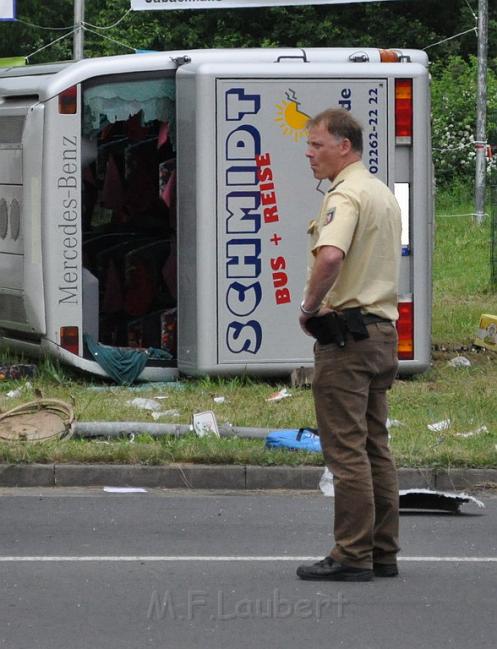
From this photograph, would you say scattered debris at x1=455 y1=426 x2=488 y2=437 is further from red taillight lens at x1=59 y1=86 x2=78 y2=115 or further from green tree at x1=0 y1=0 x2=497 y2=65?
green tree at x1=0 y1=0 x2=497 y2=65

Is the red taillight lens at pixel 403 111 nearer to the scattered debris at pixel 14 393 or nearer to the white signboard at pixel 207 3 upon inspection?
the scattered debris at pixel 14 393

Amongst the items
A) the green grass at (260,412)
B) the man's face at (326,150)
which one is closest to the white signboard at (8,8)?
the green grass at (260,412)

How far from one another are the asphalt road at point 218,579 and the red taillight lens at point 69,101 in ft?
13.0

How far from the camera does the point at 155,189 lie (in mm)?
13328

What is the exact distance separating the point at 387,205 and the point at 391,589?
162cm

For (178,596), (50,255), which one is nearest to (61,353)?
(50,255)

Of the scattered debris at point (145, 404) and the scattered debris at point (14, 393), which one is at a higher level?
the scattered debris at point (14, 393)

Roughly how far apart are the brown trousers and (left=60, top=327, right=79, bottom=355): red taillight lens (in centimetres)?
565

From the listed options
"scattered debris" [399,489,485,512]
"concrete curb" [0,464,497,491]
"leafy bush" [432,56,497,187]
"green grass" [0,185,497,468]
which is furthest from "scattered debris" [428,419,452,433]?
"leafy bush" [432,56,497,187]

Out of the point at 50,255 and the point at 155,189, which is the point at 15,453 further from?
the point at 155,189

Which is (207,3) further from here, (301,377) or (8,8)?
(301,377)

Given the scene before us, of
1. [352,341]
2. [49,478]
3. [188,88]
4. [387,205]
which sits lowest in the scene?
[49,478]

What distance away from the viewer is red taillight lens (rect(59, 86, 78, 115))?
11.8 metres

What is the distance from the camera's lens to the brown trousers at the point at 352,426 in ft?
20.9
